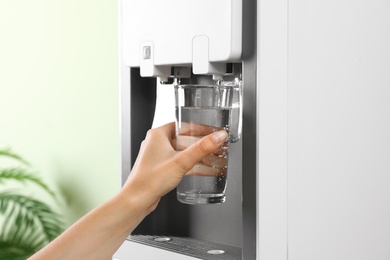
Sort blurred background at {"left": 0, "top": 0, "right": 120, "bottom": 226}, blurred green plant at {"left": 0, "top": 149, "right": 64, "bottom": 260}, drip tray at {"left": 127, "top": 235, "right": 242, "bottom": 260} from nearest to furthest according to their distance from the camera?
drip tray at {"left": 127, "top": 235, "right": 242, "bottom": 260}
blurred background at {"left": 0, "top": 0, "right": 120, "bottom": 226}
blurred green plant at {"left": 0, "top": 149, "right": 64, "bottom": 260}

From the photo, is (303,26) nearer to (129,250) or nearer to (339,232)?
(339,232)

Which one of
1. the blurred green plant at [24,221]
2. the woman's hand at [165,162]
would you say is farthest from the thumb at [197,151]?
the blurred green plant at [24,221]

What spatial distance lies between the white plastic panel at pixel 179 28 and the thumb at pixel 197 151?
0.13m

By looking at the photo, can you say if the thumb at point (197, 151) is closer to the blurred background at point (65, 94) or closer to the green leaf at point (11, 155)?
the blurred background at point (65, 94)

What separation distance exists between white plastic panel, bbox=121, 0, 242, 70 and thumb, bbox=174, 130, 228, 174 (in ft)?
0.43

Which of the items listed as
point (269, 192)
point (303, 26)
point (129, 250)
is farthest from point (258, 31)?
point (129, 250)

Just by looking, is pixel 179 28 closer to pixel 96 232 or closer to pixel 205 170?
pixel 205 170

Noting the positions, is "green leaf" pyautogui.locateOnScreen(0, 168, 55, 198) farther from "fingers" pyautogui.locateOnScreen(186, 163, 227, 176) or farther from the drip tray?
"fingers" pyautogui.locateOnScreen(186, 163, 227, 176)

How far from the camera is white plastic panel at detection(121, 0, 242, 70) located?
3.29ft

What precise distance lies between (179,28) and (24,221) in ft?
4.57

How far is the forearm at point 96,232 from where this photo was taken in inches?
40.0

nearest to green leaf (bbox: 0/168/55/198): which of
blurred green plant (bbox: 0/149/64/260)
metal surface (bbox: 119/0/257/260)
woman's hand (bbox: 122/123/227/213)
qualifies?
blurred green plant (bbox: 0/149/64/260)

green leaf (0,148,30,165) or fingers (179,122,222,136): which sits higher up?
fingers (179,122,222,136)

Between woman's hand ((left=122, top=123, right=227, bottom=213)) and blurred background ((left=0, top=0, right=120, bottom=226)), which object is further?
blurred background ((left=0, top=0, right=120, bottom=226))
